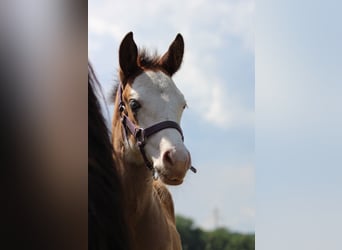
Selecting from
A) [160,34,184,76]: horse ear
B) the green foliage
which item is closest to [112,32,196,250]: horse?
[160,34,184,76]: horse ear

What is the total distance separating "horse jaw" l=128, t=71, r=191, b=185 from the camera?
1.17 metres

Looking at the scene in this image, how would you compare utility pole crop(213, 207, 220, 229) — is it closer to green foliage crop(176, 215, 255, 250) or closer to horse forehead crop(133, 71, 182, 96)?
green foliage crop(176, 215, 255, 250)

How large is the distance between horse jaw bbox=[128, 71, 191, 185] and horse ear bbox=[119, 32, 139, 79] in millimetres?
37

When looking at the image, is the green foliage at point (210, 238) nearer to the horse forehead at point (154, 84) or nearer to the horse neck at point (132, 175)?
the horse neck at point (132, 175)

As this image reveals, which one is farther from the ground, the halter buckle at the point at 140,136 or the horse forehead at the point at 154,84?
the horse forehead at the point at 154,84

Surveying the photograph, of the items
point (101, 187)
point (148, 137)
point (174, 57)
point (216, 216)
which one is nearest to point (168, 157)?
point (148, 137)

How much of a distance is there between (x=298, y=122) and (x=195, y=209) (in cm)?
46

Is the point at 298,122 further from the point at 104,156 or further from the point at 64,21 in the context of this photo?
the point at 64,21

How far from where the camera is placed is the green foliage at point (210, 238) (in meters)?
1.45

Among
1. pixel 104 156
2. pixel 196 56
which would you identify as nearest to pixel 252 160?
pixel 196 56

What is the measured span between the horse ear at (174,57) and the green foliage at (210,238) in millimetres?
384

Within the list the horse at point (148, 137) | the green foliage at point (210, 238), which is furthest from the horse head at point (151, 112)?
the green foliage at point (210, 238)

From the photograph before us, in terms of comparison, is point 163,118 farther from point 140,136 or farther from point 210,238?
point 210,238

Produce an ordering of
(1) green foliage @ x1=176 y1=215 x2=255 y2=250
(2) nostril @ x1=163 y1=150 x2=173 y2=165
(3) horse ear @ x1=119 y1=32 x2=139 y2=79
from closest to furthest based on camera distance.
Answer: (2) nostril @ x1=163 y1=150 x2=173 y2=165 → (3) horse ear @ x1=119 y1=32 x2=139 y2=79 → (1) green foliage @ x1=176 y1=215 x2=255 y2=250
